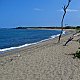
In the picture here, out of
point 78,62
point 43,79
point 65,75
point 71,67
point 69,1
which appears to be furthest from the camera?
point 69,1

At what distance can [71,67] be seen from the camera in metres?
11.6

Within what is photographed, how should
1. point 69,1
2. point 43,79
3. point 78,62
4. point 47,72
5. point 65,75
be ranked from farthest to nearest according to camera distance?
point 69,1 → point 78,62 → point 47,72 → point 65,75 → point 43,79

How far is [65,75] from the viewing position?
32.5ft

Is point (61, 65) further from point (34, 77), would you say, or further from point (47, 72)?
point (34, 77)

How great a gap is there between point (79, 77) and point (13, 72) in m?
2.94

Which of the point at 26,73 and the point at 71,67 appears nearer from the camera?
the point at 26,73

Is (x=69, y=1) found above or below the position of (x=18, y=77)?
above

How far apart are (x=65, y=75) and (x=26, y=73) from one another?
1657mm

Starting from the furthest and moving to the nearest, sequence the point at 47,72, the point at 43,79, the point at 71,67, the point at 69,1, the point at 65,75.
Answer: the point at 69,1, the point at 71,67, the point at 47,72, the point at 65,75, the point at 43,79

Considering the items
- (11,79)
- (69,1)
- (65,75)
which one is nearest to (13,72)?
(11,79)

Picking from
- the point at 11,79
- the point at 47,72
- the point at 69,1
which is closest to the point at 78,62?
the point at 47,72

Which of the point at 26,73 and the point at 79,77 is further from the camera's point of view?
the point at 26,73

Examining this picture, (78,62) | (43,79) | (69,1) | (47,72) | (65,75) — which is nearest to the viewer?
(43,79)

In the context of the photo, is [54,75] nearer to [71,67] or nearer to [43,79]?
[43,79]
